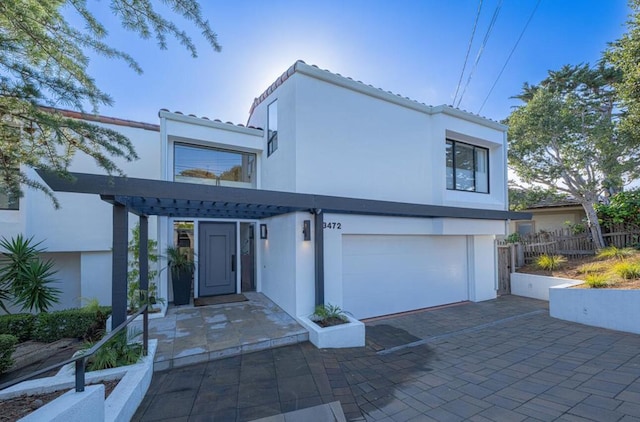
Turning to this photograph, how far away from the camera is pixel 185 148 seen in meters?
8.30

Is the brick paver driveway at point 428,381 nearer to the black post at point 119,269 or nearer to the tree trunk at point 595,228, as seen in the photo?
the black post at point 119,269

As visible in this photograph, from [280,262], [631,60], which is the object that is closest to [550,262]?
[631,60]

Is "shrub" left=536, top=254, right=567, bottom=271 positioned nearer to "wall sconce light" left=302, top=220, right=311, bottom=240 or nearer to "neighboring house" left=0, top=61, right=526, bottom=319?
"neighboring house" left=0, top=61, right=526, bottom=319

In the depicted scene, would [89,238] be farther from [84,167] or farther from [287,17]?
[287,17]

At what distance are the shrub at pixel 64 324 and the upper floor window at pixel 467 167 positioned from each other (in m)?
10.0

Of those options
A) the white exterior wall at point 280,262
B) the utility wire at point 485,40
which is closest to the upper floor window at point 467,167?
the utility wire at point 485,40

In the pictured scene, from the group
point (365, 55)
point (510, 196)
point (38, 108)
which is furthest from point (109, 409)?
point (510, 196)

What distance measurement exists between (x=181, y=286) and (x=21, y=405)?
474 centimetres

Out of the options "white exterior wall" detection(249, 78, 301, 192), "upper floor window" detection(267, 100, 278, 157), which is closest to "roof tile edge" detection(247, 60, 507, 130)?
"white exterior wall" detection(249, 78, 301, 192)

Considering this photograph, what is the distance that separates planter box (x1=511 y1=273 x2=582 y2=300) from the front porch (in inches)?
346

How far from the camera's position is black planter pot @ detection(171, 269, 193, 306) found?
7.69 m

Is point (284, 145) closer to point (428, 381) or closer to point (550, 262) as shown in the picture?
point (428, 381)

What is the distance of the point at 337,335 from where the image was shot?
534 cm

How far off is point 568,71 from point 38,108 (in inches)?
831
